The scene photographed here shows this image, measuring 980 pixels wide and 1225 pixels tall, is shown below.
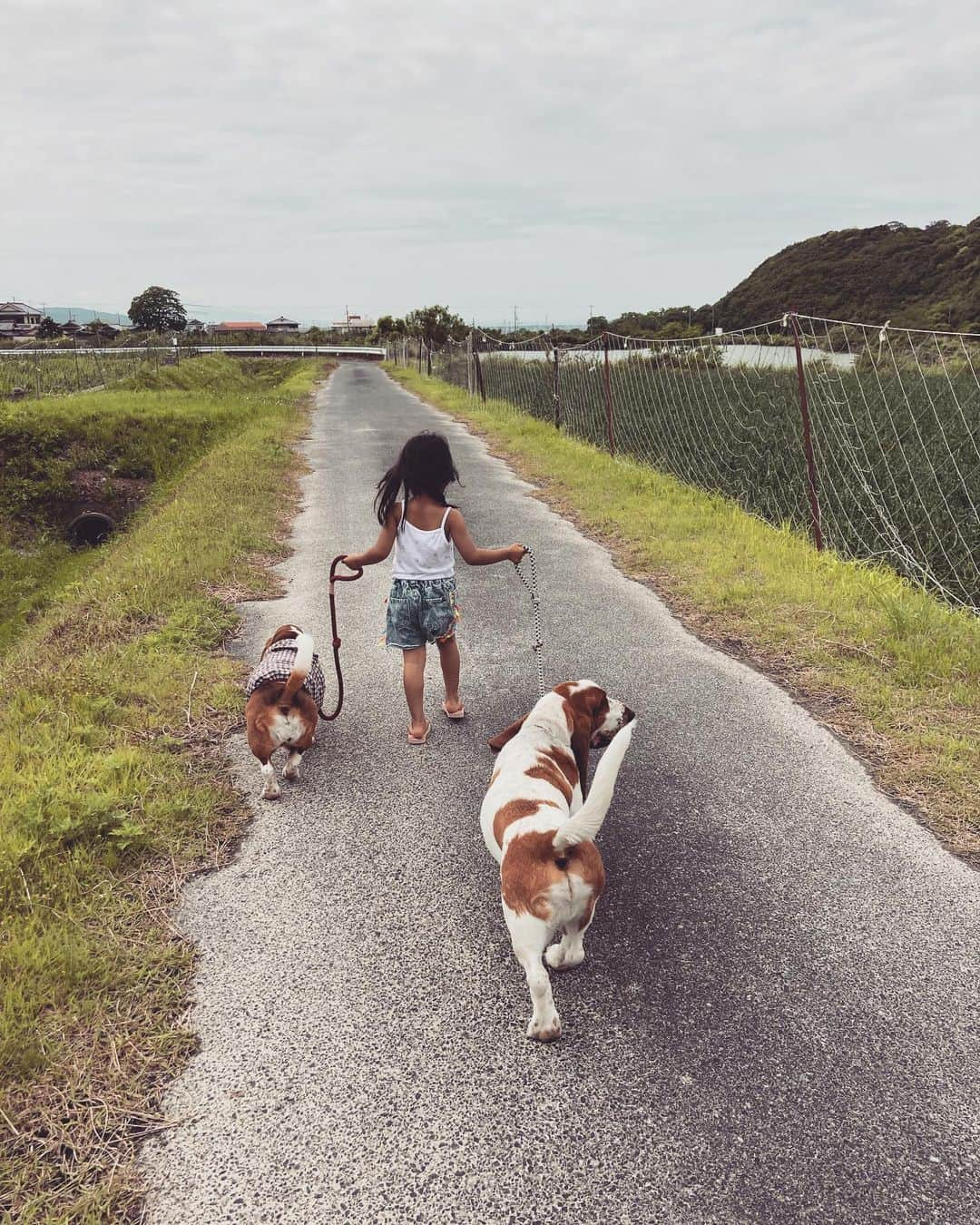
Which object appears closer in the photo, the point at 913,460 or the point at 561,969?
the point at 561,969

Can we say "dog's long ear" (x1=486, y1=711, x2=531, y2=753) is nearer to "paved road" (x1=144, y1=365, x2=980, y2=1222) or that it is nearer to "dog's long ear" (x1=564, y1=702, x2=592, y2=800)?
"dog's long ear" (x1=564, y1=702, x2=592, y2=800)

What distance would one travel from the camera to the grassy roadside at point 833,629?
3613 millimetres

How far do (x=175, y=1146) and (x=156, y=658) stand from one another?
132 inches

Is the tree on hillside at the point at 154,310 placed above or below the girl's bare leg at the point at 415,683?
above

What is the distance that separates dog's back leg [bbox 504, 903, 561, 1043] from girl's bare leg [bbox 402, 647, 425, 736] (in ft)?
6.06

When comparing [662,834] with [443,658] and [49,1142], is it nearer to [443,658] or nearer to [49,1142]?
[443,658]

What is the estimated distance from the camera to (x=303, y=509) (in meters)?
9.55

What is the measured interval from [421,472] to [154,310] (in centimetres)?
10150

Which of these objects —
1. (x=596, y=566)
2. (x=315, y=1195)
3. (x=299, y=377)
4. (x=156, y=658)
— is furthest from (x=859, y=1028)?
(x=299, y=377)

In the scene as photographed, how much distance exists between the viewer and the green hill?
81.3ft

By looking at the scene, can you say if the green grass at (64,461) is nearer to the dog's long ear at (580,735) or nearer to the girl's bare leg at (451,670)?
the girl's bare leg at (451,670)

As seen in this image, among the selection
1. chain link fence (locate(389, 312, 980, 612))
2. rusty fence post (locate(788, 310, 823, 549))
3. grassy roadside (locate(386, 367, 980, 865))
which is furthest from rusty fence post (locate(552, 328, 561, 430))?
rusty fence post (locate(788, 310, 823, 549))

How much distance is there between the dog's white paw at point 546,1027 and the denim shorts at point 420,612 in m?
2.07

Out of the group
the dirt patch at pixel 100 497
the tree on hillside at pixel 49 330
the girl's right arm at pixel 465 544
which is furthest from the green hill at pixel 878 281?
the tree on hillside at pixel 49 330
